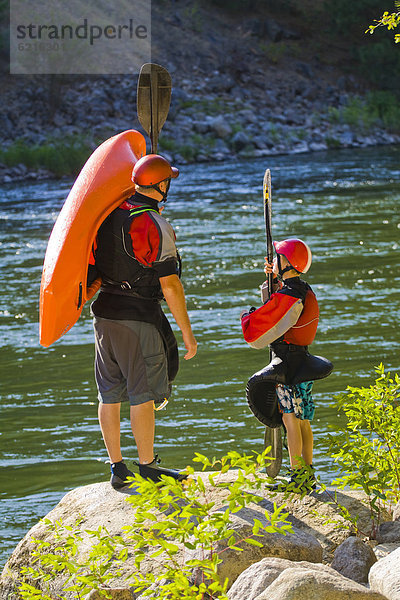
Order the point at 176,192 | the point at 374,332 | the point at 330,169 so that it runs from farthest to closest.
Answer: the point at 330,169 → the point at 176,192 → the point at 374,332

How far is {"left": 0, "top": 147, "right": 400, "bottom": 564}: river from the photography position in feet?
23.9

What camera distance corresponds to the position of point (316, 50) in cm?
5059

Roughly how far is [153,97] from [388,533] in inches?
106

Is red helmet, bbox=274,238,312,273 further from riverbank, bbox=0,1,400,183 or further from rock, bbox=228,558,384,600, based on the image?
riverbank, bbox=0,1,400,183

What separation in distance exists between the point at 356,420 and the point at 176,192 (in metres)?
20.2

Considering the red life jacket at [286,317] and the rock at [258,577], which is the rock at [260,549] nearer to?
the rock at [258,577]

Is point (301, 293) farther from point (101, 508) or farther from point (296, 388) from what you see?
point (101, 508)

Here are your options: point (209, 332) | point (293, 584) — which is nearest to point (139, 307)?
point (293, 584)

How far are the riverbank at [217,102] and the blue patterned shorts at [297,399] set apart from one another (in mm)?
25609

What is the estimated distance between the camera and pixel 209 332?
1100 centimetres

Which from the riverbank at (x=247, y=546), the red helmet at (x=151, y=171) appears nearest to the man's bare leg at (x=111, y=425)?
the riverbank at (x=247, y=546)

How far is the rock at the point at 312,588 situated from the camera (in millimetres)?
3312

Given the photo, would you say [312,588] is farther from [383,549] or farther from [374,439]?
[374,439]

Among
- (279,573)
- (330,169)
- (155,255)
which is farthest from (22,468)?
(330,169)
